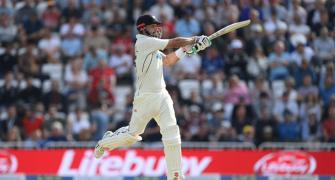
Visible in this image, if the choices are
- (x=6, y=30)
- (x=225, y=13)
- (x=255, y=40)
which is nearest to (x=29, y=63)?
(x=6, y=30)

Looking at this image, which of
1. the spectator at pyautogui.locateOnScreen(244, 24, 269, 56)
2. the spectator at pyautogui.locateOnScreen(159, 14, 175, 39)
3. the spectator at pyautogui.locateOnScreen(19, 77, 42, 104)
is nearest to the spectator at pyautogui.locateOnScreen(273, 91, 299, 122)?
the spectator at pyautogui.locateOnScreen(244, 24, 269, 56)

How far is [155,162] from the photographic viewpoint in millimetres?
15125

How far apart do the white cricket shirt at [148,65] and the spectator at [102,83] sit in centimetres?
632

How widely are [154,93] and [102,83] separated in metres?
6.52

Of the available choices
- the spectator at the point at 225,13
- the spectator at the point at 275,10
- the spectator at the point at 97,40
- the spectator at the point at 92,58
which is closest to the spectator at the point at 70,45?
the spectator at the point at 97,40

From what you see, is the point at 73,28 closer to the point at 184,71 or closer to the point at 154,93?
the point at 184,71

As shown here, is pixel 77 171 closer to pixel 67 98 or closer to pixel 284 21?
pixel 67 98

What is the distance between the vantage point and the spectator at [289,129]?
53.5 ft

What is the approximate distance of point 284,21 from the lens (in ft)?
60.9

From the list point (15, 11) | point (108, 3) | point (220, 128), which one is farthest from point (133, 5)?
point (220, 128)

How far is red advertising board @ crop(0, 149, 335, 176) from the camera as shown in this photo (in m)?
15.0

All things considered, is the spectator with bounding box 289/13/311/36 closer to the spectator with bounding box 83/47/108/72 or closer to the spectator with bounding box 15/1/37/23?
the spectator with bounding box 83/47/108/72

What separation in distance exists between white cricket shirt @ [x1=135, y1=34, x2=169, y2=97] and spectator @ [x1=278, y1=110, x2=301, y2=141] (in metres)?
5.73

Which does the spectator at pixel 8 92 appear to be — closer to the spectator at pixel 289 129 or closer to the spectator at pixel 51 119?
the spectator at pixel 51 119
